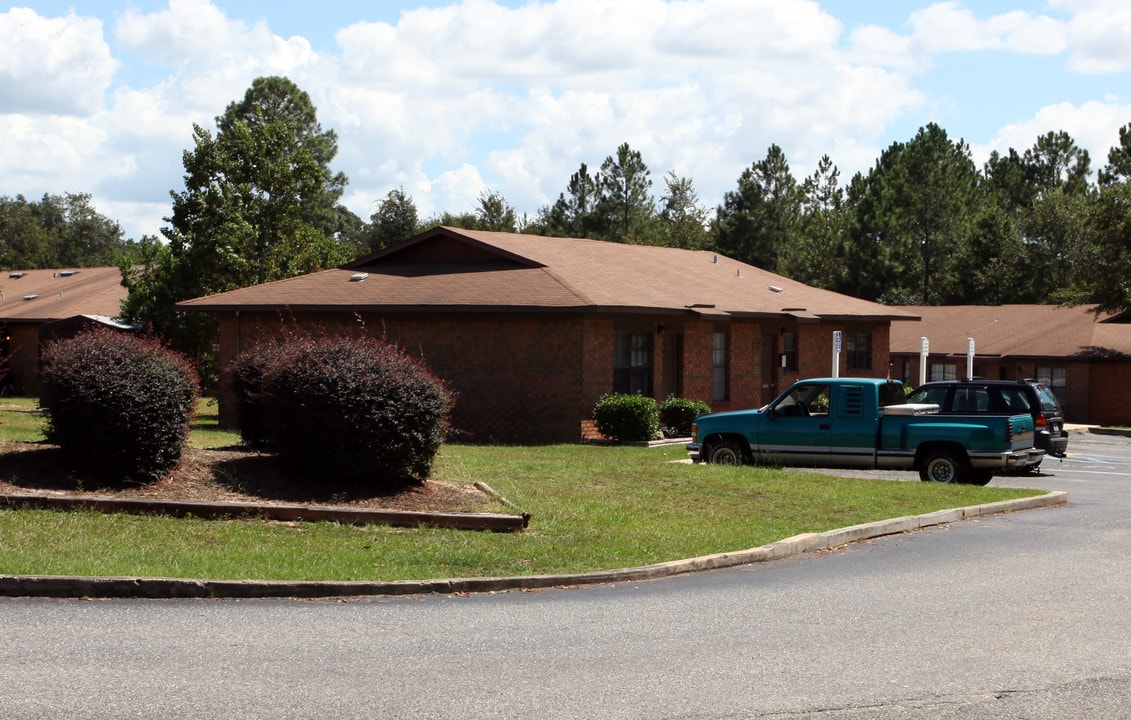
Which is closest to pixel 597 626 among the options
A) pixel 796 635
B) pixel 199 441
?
pixel 796 635

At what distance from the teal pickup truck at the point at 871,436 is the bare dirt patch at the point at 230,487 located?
7578 millimetres

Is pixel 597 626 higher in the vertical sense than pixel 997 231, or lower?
lower

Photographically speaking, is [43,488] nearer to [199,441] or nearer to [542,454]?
[199,441]

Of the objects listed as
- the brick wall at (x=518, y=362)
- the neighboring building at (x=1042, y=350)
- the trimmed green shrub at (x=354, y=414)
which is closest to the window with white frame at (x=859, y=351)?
the brick wall at (x=518, y=362)

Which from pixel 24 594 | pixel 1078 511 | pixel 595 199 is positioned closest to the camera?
pixel 24 594

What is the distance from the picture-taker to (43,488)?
14.8 metres

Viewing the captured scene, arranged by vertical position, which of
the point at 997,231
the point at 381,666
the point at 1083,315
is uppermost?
the point at 997,231

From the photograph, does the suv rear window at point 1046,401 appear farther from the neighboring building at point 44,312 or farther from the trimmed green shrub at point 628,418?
the neighboring building at point 44,312

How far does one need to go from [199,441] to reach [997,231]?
176 feet

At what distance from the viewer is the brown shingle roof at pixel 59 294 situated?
54.7 meters

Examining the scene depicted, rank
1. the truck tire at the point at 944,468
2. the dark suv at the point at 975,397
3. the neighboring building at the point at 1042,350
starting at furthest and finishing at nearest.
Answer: the neighboring building at the point at 1042,350
the dark suv at the point at 975,397
the truck tire at the point at 944,468

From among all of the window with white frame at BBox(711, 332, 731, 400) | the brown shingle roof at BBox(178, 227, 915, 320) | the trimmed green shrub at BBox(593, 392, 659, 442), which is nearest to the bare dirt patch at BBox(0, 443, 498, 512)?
the trimmed green shrub at BBox(593, 392, 659, 442)

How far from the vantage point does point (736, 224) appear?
80.8m

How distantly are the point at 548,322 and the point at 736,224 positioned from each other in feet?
174
